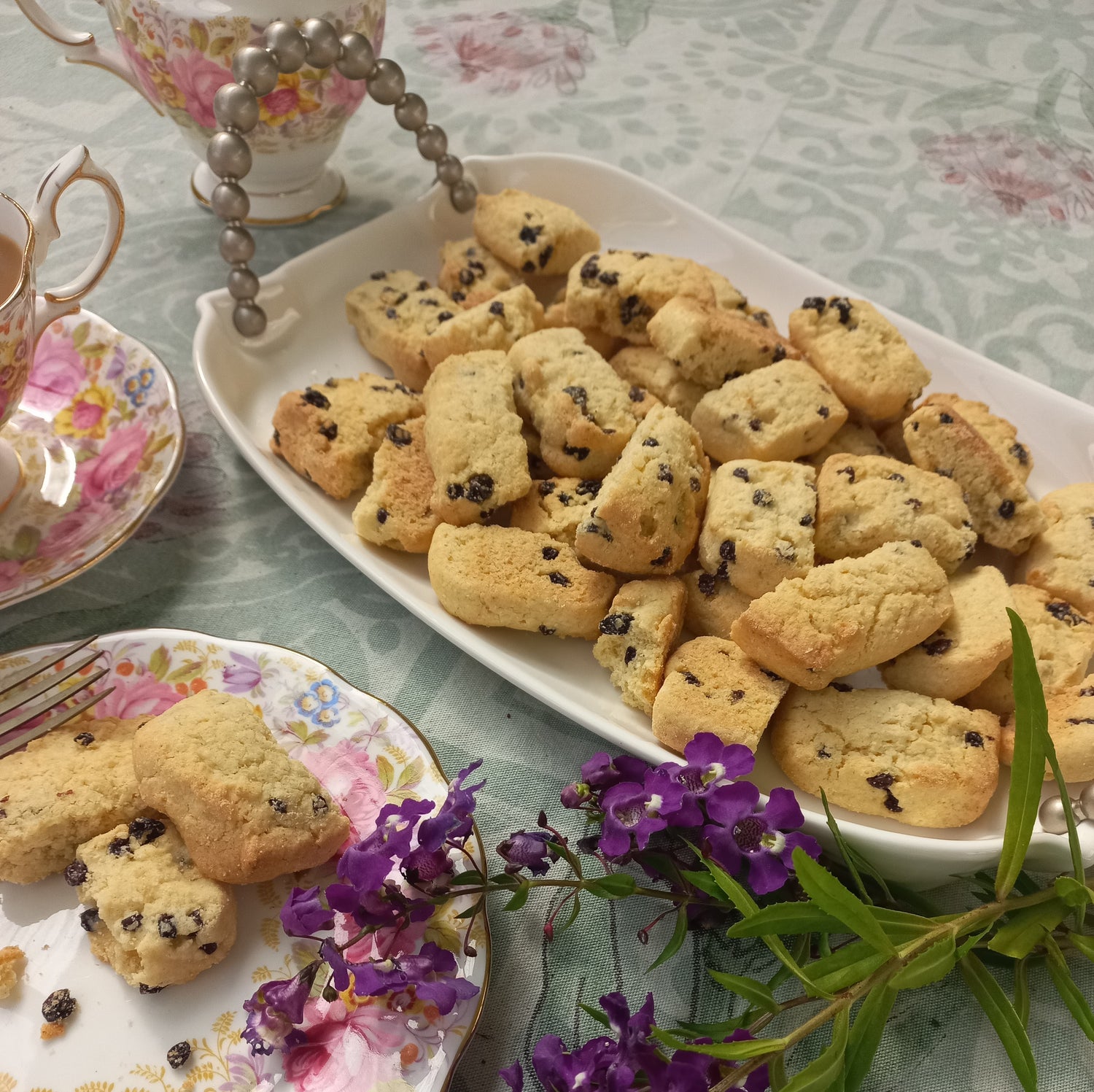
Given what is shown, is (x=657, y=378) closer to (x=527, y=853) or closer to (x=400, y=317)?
(x=400, y=317)

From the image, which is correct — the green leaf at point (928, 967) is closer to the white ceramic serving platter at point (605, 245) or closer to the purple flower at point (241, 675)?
the white ceramic serving platter at point (605, 245)

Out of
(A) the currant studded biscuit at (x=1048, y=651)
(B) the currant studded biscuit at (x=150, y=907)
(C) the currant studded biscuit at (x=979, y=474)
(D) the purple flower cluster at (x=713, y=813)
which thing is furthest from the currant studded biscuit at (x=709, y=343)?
(B) the currant studded biscuit at (x=150, y=907)

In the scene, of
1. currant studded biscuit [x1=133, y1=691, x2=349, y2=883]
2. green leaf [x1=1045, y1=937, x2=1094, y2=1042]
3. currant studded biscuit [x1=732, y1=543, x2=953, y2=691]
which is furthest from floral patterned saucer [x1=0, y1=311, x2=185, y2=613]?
green leaf [x1=1045, y1=937, x2=1094, y2=1042]

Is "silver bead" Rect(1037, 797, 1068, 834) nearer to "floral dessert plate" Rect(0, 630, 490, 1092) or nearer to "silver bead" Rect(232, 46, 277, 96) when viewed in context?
"floral dessert plate" Rect(0, 630, 490, 1092)

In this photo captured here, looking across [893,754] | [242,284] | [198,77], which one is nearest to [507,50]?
[198,77]

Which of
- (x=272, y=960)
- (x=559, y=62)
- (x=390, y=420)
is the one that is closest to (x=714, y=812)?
(x=272, y=960)
